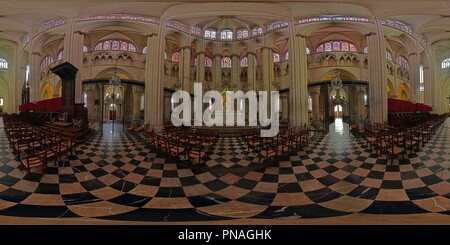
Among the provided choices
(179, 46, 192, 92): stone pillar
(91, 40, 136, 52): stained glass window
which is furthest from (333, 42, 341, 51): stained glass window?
(91, 40, 136, 52): stained glass window

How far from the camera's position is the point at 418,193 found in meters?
2.12

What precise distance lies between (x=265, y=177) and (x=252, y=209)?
32.8 inches

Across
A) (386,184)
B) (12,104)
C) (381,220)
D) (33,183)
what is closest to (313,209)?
(381,220)

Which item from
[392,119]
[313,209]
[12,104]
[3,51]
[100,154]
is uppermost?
[3,51]

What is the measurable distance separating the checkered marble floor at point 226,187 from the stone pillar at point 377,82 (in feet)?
15.7

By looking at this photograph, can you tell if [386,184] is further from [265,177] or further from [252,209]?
[252,209]

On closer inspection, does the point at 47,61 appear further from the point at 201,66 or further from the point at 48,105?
the point at 201,66

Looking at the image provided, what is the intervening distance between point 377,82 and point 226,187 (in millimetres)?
8129

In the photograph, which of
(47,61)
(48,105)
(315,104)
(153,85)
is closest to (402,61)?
(315,104)

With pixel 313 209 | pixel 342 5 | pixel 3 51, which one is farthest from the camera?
pixel 3 51

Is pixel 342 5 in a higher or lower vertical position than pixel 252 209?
higher

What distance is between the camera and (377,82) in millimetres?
7410

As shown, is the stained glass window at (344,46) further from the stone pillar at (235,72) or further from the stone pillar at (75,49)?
the stone pillar at (75,49)
